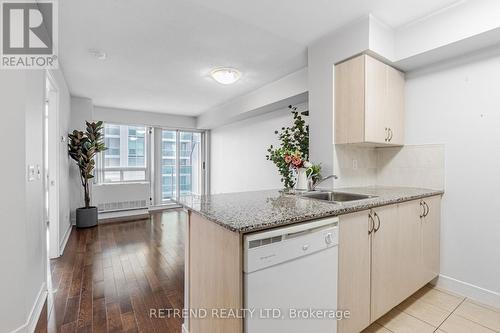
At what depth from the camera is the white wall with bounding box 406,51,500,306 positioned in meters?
2.03

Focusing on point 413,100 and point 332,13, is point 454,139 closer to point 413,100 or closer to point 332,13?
point 413,100

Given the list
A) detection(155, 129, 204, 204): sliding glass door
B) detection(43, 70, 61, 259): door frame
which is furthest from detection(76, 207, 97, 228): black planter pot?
detection(155, 129, 204, 204): sliding glass door

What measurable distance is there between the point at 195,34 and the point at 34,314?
8.91ft

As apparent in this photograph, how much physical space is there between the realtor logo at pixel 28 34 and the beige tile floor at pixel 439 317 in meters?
3.22

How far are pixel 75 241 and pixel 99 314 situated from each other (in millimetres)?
2280

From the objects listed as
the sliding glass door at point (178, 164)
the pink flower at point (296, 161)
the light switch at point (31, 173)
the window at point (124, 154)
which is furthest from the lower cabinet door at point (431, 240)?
the window at point (124, 154)

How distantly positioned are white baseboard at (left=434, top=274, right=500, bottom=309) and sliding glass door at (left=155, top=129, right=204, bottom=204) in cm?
534

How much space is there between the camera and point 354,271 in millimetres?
1512

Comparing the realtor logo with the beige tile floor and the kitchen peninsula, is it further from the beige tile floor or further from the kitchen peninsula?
the beige tile floor

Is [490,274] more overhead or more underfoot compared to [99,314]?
more overhead

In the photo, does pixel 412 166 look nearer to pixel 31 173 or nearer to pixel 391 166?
pixel 391 166

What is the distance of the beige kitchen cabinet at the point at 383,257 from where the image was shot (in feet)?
4.85

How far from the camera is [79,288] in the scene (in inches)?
89.2

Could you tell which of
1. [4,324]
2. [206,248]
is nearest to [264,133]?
[206,248]
